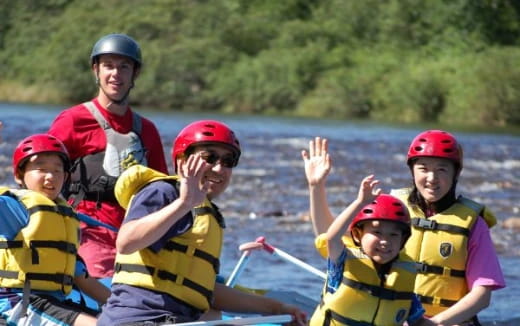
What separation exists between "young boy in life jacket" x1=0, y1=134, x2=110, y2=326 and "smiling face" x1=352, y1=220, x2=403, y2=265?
122 cm

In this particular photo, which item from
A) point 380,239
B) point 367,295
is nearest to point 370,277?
point 367,295

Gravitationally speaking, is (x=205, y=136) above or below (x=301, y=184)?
above

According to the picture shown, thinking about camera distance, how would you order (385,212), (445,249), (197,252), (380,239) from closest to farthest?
1. (197,252)
2. (385,212)
3. (380,239)
4. (445,249)

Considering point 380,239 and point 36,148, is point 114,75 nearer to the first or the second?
point 36,148

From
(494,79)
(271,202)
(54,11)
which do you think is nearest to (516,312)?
(271,202)

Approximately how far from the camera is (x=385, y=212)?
4.93m

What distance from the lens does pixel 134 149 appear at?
639cm

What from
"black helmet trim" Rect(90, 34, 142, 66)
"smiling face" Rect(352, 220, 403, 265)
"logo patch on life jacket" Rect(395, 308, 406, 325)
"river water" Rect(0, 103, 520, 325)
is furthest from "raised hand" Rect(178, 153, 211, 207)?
"river water" Rect(0, 103, 520, 325)

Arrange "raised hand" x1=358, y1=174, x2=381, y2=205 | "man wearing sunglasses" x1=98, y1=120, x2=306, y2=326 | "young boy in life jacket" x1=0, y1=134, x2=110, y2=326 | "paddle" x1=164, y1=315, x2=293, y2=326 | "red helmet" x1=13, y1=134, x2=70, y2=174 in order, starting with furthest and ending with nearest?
"red helmet" x1=13, y1=134, x2=70, y2=174 → "young boy in life jacket" x1=0, y1=134, x2=110, y2=326 → "paddle" x1=164, y1=315, x2=293, y2=326 → "raised hand" x1=358, y1=174, x2=381, y2=205 → "man wearing sunglasses" x1=98, y1=120, x2=306, y2=326

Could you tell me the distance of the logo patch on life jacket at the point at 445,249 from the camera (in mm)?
5793

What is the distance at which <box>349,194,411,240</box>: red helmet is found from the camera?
493 centimetres

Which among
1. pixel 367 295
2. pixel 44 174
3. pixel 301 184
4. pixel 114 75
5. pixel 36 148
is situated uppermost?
pixel 114 75

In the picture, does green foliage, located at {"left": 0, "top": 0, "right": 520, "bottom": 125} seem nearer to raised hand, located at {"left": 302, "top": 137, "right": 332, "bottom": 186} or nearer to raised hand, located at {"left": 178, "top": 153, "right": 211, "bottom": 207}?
raised hand, located at {"left": 302, "top": 137, "right": 332, "bottom": 186}

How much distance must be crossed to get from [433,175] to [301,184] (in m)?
12.5
